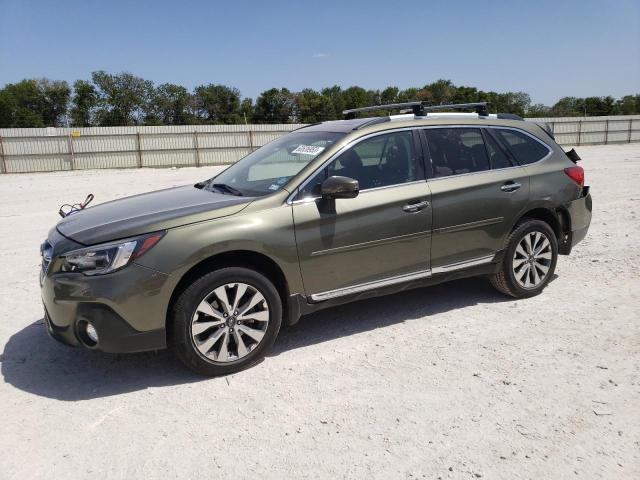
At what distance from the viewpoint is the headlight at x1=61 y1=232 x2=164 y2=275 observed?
349 cm

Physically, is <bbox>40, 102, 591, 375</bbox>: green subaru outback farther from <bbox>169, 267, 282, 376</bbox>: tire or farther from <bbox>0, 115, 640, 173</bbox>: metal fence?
<bbox>0, 115, 640, 173</bbox>: metal fence

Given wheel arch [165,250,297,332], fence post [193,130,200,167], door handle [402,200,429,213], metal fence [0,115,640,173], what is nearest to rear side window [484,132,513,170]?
door handle [402,200,429,213]

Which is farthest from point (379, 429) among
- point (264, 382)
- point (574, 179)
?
point (574, 179)

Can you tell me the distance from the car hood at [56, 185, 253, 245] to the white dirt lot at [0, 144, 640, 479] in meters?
1.04

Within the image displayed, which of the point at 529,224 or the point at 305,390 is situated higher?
the point at 529,224

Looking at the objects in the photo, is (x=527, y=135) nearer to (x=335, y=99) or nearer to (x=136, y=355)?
(x=136, y=355)

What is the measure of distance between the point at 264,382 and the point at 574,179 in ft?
12.3

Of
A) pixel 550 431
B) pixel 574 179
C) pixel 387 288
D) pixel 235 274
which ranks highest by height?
pixel 574 179

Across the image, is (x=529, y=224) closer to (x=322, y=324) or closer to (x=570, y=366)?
(x=570, y=366)

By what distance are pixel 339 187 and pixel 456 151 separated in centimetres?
148

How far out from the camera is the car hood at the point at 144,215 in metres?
3.62

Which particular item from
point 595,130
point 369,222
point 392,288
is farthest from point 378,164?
point 595,130

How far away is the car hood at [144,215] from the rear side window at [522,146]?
8.75 ft

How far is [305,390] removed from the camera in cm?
362
